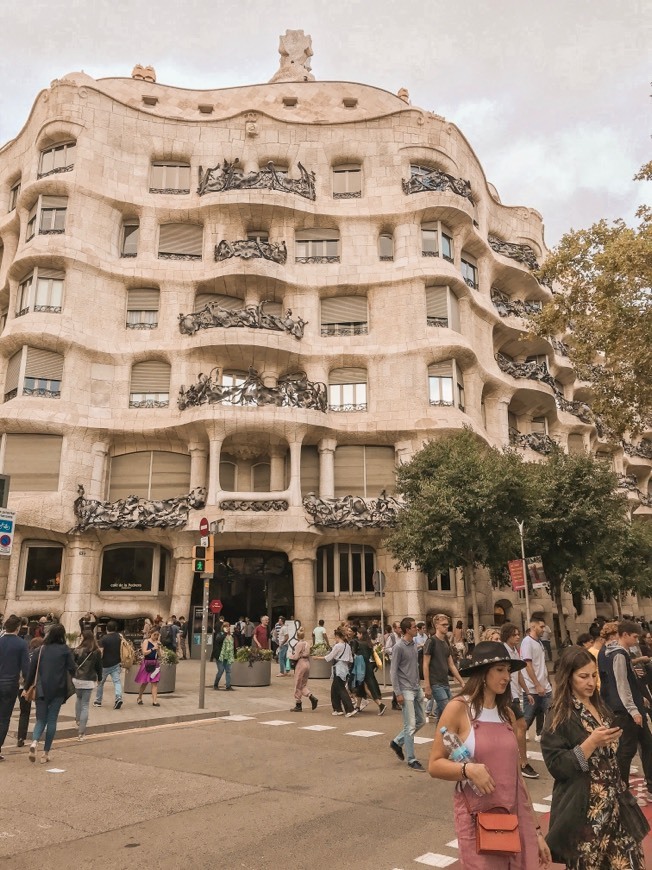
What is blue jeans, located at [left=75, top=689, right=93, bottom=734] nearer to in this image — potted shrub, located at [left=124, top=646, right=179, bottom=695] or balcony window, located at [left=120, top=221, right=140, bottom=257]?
potted shrub, located at [left=124, top=646, right=179, bottom=695]

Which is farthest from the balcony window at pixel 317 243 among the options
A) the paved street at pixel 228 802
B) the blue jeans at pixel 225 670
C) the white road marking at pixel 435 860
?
the white road marking at pixel 435 860

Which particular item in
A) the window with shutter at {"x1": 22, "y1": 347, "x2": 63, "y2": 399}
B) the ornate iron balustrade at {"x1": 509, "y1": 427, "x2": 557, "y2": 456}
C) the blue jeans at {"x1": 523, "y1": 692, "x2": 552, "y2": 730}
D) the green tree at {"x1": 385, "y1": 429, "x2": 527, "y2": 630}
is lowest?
the blue jeans at {"x1": 523, "y1": 692, "x2": 552, "y2": 730}

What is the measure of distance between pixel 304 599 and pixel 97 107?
2275cm

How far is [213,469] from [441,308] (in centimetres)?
1192

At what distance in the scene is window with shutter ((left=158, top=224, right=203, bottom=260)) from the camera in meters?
31.4

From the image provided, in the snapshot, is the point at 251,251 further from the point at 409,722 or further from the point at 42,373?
the point at 409,722

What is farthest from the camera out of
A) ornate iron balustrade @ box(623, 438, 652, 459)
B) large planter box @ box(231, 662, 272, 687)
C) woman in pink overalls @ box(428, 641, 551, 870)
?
ornate iron balustrade @ box(623, 438, 652, 459)

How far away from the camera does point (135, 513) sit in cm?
2694

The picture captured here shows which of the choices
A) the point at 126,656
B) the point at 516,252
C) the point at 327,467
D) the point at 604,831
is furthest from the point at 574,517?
the point at 604,831

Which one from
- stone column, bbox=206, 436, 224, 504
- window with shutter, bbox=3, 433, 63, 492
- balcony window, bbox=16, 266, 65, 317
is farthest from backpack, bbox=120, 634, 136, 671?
balcony window, bbox=16, 266, 65, 317

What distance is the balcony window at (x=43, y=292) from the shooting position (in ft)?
93.8

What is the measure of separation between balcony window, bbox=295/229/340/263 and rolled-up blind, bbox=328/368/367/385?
211 inches

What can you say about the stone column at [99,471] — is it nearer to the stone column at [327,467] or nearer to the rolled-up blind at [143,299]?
the rolled-up blind at [143,299]

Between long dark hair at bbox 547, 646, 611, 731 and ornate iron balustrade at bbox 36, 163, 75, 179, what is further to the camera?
ornate iron balustrade at bbox 36, 163, 75, 179
